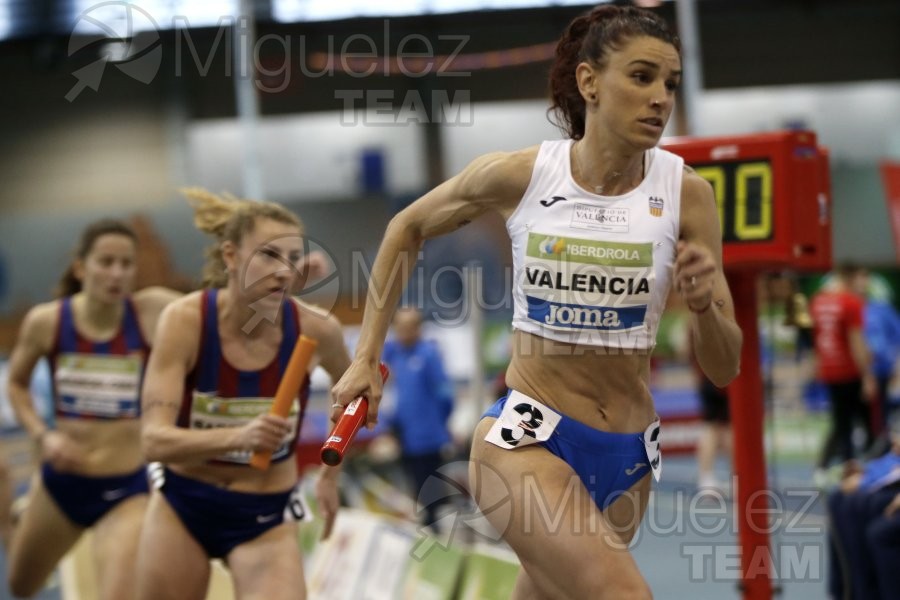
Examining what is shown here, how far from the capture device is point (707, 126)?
72.1 feet

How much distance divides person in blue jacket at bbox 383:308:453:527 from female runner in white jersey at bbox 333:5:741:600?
611 centimetres

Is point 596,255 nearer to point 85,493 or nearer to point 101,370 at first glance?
point 101,370

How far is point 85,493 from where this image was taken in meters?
5.39

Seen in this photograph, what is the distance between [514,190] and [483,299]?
4726 millimetres

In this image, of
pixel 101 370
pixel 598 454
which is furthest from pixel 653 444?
pixel 101 370

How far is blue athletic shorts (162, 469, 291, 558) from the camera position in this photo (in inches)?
157

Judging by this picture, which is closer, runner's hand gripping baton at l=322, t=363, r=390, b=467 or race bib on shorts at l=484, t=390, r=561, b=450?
runner's hand gripping baton at l=322, t=363, r=390, b=467

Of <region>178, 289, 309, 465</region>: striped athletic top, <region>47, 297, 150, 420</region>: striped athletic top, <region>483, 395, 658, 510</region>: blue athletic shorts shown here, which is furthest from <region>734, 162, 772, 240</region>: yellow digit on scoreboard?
<region>47, 297, 150, 420</region>: striped athletic top

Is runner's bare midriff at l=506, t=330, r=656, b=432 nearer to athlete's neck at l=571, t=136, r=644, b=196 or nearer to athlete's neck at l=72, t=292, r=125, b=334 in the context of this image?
athlete's neck at l=571, t=136, r=644, b=196

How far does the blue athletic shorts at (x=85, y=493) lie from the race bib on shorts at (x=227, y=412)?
5.07 ft

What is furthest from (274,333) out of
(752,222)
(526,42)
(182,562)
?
(526,42)

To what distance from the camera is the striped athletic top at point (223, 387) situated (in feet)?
13.1

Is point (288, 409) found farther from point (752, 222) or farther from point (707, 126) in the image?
point (707, 126)

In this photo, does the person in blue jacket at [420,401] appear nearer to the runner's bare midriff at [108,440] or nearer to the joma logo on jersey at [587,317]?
the runner's bare midriff at [108,440]
